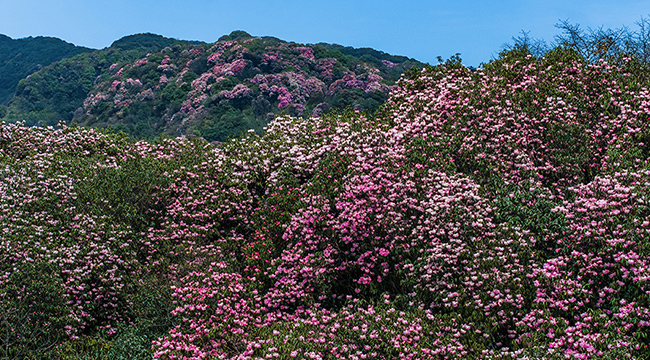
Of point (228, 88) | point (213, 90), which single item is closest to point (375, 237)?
point (228, 88)

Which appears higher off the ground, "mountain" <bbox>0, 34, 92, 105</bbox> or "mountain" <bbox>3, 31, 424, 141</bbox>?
"mountain" <bbox>0, 34, 92, 105</bbox>

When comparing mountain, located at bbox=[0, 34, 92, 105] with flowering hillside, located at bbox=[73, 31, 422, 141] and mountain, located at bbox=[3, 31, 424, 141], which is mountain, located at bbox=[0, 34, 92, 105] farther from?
flowering hillside, located at bbox=[73, 31, 422, 141]

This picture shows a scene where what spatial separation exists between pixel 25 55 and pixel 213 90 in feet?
339

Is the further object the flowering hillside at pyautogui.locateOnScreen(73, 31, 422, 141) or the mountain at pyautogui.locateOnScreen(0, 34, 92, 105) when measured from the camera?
the mountain at pyautogui.locateOnScreen(0, 34, 92, 105)

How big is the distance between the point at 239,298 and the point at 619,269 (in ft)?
28.5

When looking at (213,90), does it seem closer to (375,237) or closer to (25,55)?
(375,237)

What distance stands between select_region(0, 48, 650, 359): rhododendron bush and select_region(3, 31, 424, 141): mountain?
51236 mm

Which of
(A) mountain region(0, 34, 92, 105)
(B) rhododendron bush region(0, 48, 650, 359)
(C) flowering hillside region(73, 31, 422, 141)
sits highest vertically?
(A) mountain region(0, 34, 92, 105)

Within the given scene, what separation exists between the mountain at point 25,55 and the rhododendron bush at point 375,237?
136 m

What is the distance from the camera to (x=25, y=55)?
523 feet

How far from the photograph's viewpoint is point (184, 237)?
1723cm

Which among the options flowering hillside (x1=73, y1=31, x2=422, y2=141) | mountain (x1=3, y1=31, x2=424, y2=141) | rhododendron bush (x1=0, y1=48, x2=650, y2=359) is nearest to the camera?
rhododendron bush (x1=0, y1=48, x2=650, y2=359)

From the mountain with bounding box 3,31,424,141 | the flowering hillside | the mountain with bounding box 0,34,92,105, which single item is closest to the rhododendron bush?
the mountain with bounding box 3,31,424,141

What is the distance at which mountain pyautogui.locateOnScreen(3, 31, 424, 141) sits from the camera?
7938cm
